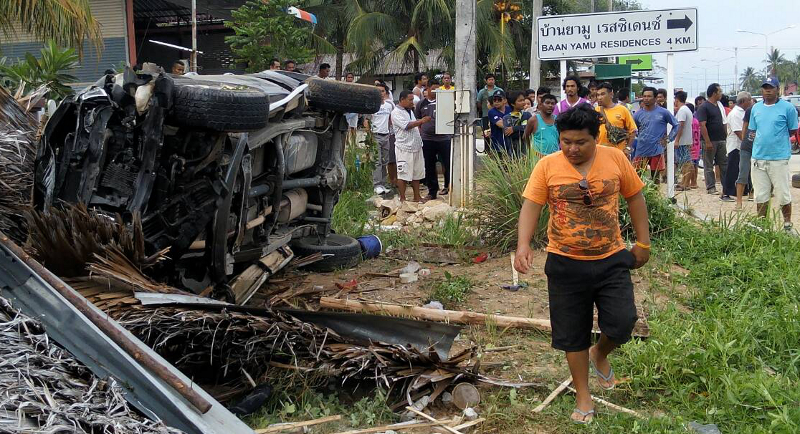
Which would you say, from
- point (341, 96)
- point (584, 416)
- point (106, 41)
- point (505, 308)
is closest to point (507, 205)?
point (505, 308)

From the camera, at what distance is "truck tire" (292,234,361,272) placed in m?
7.09

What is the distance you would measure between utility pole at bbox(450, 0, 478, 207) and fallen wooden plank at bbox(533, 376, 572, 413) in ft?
19.4

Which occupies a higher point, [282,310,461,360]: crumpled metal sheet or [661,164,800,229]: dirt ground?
[661,164,800,229]: dirt ground

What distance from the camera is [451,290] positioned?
6219mm

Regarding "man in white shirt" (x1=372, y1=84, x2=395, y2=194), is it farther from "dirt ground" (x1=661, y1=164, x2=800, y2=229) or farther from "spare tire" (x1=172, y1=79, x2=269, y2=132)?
"spare tire" (x1=172, y1=79, x2=269, y2=132)

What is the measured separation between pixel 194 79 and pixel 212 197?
825 mm

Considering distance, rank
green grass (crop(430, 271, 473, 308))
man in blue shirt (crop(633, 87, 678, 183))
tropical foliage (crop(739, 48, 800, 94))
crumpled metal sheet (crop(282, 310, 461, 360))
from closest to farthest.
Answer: crumpled metal sheet (crop(282, 310, 461, 360)) → green grass (crop(430, 271, 473, 308)) → man in blue shirt (crop(633, 87, 678, 183)) → tropical foliage (crop(739, 48, 800, 94))

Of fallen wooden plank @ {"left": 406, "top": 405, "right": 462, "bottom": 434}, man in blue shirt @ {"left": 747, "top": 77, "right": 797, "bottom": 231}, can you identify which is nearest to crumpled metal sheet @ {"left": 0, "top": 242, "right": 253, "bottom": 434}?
fallen wooden plank @ {"left": 406, "top": 405, "right": 462, "bottom": 434}

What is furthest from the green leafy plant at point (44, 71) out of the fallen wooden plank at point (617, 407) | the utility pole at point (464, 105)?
the fallen wooden plank at point (617, 407)

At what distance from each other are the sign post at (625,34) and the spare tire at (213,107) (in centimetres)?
631

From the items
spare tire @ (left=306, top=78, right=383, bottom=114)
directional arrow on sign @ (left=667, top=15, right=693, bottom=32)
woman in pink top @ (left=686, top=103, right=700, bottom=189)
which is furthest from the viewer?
woman in pink top @ (left=686, top=103, right=700, bottom=189)

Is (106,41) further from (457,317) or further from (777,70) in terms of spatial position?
(777,70)

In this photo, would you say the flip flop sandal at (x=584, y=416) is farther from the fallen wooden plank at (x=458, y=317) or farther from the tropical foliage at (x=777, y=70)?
the tropical foliage at (x=777, y=70)

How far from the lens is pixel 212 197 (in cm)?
478
